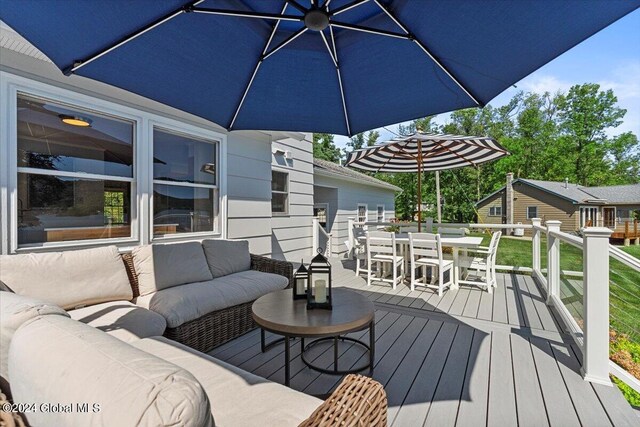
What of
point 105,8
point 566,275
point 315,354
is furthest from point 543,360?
point 105,8

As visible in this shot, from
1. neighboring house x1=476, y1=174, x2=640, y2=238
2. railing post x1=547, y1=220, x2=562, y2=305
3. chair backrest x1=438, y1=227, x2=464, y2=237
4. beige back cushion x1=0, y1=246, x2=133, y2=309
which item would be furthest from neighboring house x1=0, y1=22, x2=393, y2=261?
neighboring house x1=476, y1=174, x2=640, y2=238

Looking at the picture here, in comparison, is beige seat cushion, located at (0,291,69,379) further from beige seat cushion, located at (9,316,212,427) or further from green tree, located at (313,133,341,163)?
green tree, located at (313,133,341,163)

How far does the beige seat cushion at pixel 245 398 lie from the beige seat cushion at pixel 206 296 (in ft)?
2.94

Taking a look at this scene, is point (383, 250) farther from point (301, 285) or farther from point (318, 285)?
point (318, 285)

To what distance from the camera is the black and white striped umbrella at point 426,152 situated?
16.3 feet

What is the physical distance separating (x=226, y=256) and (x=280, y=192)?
2.99 metres

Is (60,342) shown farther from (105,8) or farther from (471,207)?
(471,207)

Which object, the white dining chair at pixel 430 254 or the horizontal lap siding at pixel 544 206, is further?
the horizontal lap siding at pixel 544 206

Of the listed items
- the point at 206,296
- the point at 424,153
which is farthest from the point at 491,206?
the point at 206,296

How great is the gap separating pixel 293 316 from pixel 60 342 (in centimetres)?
145

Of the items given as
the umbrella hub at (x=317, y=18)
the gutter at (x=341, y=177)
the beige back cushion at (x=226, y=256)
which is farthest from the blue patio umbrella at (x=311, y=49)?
the gutter at (x=341, y=177)

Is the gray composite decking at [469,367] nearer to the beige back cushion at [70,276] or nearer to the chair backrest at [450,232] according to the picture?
the beige back cushion at [70,276]

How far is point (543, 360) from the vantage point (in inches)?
108

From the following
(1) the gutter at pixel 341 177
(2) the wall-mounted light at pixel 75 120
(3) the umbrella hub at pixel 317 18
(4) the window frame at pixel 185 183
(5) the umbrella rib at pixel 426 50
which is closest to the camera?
(3) the umbrella hub at pixel 317 18
